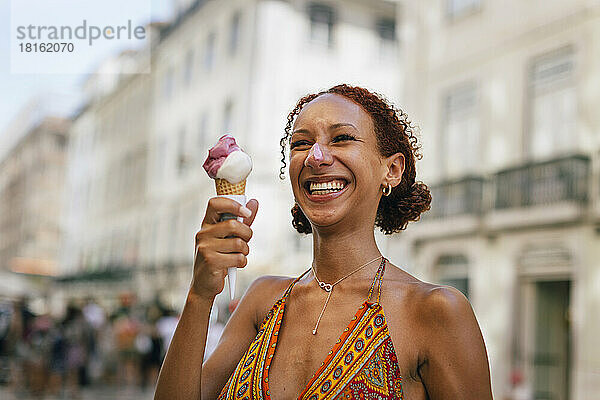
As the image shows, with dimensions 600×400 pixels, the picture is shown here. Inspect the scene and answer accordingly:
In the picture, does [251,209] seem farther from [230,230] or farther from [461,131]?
[461,131]

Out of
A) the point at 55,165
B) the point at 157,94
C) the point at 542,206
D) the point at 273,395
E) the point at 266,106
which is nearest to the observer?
the point at 273,395

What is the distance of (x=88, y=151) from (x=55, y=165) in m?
7.84

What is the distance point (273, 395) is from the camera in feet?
5.62

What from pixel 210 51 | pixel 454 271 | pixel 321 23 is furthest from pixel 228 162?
pixel 210 51

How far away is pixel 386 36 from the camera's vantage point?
971 inches

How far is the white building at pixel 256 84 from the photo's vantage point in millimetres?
21938

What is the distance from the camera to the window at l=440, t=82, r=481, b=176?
16188mm

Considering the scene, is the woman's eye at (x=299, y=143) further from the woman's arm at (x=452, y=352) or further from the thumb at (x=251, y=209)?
the woman's arm at (x=452, y=352)

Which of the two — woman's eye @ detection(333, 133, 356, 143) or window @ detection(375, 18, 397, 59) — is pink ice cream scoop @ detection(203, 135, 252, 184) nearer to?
woman's eye @ detection(333, 133, 356, 143)

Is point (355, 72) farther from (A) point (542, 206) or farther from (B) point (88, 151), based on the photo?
(B) point (88, 151)

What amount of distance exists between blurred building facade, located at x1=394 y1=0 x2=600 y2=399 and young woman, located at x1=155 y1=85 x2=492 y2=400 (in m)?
11.3

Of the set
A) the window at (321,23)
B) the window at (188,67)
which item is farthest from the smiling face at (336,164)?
the window at (188,67)

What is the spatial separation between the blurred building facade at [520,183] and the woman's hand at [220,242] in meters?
11.6

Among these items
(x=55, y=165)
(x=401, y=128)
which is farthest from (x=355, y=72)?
(x=55, y=165)
